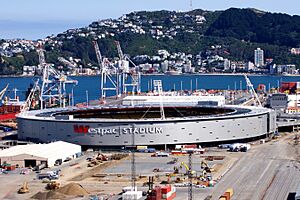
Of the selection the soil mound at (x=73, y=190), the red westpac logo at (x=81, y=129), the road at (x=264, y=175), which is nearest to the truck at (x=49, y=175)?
the soil mound at (x=73, y=190)

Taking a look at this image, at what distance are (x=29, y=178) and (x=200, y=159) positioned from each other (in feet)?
43.5

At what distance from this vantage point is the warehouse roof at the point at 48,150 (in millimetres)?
54719

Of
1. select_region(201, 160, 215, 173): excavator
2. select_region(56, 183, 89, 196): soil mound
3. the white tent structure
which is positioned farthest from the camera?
the white tent structure

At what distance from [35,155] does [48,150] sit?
229 cm

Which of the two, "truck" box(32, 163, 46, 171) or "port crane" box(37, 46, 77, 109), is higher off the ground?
"port crane" box(37, 46, 77, 109)

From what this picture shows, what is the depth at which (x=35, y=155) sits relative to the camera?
177ft

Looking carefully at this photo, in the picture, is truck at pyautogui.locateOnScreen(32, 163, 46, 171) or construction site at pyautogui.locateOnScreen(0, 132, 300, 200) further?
truck at pyautogui.locateOnScreen(32, 163, 46, 171)

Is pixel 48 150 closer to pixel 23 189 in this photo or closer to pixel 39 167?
pixel 39 167

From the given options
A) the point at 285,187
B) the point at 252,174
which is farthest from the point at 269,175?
the point at 285,187

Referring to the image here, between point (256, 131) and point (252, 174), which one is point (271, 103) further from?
point (252, 174)

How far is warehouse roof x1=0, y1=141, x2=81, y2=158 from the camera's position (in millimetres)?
54719

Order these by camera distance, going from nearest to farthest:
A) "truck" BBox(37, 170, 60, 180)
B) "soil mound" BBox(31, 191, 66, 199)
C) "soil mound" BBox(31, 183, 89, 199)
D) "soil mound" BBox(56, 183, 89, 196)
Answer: "soil mound" BBox(31, 191, 66, 199)
"soil mound" BBox(31, 183, 89, 199)
"soil mound" BBox(56, 183, 89, 196)
"truck" BBox(37, 170, 60, 180)

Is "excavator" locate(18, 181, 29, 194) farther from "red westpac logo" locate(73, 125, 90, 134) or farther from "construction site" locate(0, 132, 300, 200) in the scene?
"red westpac logo" locate(73, 125, 90, 134)

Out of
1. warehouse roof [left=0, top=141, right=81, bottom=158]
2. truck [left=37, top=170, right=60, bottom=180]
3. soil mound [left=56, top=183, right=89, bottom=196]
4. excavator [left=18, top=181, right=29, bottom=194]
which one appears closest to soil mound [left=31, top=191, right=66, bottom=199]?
soil mound [left=56, top=183, right=89, bottom=196]
